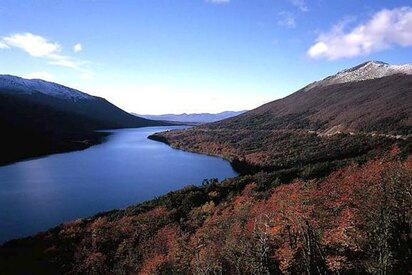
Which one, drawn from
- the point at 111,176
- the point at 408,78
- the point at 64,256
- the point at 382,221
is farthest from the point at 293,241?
the point at 408,78

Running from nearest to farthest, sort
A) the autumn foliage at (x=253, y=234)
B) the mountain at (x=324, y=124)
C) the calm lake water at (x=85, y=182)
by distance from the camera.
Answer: the autumn foliage at (x=253, y=234)
the calm lake water at (x=85, y=182)
the mountain at (x=324, y=124)

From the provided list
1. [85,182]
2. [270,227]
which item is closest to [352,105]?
[85,182]

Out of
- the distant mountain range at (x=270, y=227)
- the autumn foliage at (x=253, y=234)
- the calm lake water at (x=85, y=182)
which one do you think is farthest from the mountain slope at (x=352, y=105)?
the autumn foliage at (x=253, y=234)

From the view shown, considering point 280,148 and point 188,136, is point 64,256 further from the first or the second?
point 188,136

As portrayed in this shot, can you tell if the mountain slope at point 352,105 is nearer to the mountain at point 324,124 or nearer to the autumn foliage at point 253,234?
the mountain at point 324,124

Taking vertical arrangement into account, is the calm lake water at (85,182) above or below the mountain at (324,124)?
below

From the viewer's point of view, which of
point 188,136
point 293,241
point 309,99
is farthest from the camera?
point 188,136

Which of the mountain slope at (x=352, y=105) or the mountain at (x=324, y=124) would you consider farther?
the mountain slope at (x=352, y=105)
